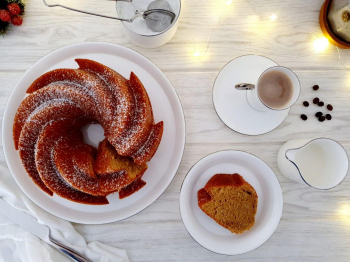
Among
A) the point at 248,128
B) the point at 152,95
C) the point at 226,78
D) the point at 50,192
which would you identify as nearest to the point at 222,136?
the point at 248,128

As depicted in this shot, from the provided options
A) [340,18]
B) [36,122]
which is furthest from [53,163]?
[340,18]

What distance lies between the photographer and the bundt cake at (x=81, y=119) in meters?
1.01

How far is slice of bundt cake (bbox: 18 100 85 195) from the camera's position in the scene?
1010mm

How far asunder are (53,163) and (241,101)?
818 mm

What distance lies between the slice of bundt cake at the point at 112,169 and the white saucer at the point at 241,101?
0.46 metres

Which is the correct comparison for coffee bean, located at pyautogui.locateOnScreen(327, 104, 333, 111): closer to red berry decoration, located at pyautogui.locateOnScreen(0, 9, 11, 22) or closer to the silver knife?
the silver knife

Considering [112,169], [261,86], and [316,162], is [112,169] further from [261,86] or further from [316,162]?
[316,162]

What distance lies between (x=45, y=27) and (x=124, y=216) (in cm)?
91

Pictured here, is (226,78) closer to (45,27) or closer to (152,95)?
(152,95)

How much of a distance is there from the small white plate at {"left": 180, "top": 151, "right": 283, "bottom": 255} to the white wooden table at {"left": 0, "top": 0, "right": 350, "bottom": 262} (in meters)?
0.08

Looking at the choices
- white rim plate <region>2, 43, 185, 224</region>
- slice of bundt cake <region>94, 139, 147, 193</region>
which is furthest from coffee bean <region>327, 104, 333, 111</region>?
slice of bundt cake <region>94, 139, 147, 193</region>

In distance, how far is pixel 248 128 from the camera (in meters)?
1.24

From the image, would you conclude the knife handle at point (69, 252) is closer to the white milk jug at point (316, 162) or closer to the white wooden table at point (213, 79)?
the white wooden table at point (213, 79)

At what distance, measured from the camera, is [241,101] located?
125 cm
